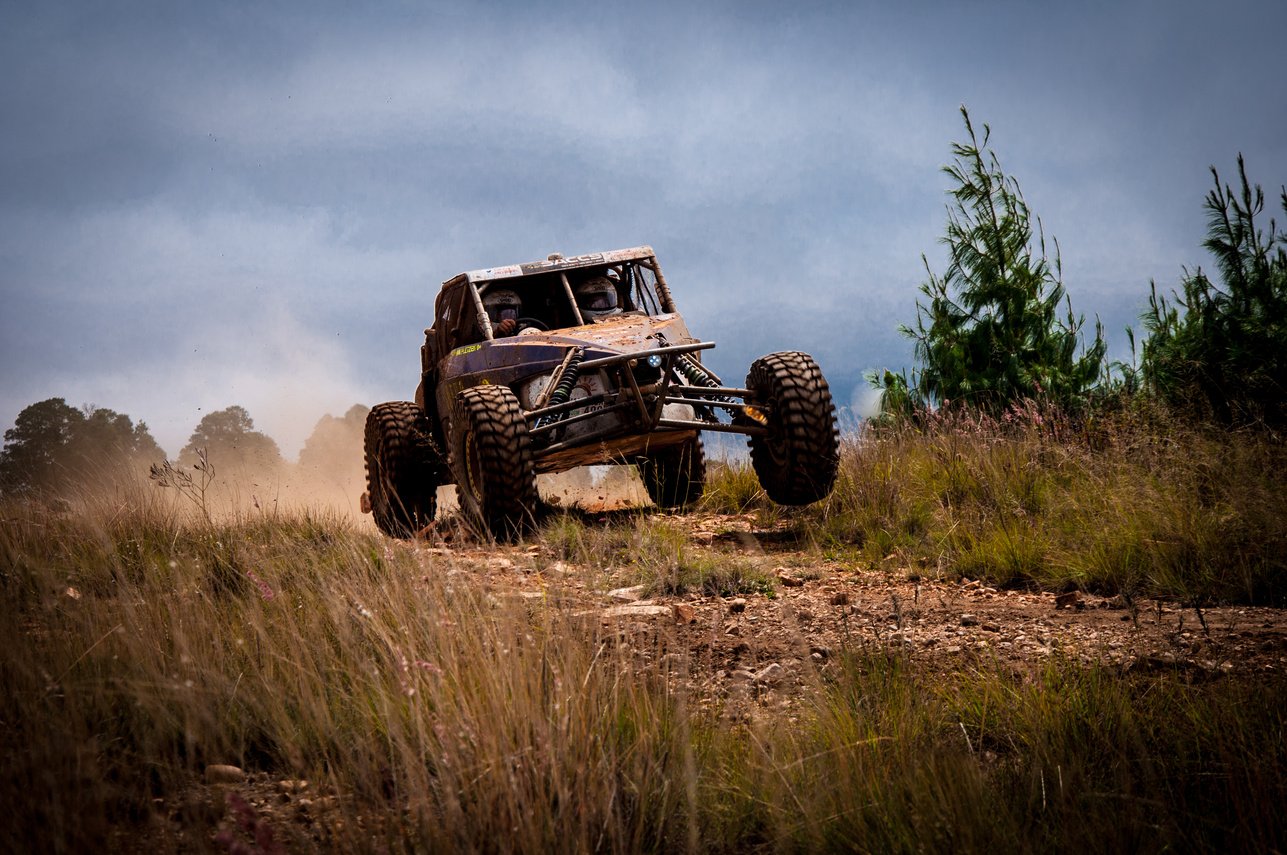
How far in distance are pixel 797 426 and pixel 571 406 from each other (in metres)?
1.83

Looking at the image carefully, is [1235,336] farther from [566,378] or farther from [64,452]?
[64,452]

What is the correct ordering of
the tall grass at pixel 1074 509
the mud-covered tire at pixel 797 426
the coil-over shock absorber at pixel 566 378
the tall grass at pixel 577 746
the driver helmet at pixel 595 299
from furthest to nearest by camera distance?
1. the driver helmet at pixel 595 299
2. the coil-over shock absorber at pixel 566 378
3. the mud-covered tire at pixel 797 426
4. the tall grass at pixel 1074 509
5. the tall grass at pixel 577 746

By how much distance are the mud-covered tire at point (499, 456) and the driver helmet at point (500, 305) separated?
5.87 ft

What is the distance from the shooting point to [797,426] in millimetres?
7379

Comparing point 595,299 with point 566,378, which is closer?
point 566,378

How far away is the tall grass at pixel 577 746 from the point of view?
7.88 ft

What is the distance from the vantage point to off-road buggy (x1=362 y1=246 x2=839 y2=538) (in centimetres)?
716

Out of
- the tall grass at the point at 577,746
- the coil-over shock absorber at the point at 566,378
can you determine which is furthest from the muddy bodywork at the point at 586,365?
the tall grass at the point at 577,746

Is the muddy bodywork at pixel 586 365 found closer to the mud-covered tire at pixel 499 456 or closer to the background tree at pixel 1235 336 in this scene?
the mud-covered tire at pixel 499 456

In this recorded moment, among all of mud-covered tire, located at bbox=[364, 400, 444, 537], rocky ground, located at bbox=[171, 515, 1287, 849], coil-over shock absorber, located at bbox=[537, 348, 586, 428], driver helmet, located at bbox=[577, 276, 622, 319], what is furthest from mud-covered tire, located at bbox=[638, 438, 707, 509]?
rocky ground, located at bbox=[171, 515, 1287, 849]

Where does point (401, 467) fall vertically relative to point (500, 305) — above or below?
below

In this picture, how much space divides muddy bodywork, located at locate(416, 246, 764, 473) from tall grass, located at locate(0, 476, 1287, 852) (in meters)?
3.50

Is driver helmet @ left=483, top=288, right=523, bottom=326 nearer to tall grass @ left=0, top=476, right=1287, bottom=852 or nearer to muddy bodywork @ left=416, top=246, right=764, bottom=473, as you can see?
muddy bodywork @ left=416, top=246, right=764, bottom=473

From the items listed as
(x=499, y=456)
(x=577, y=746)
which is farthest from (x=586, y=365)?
(x=577, y=746)
